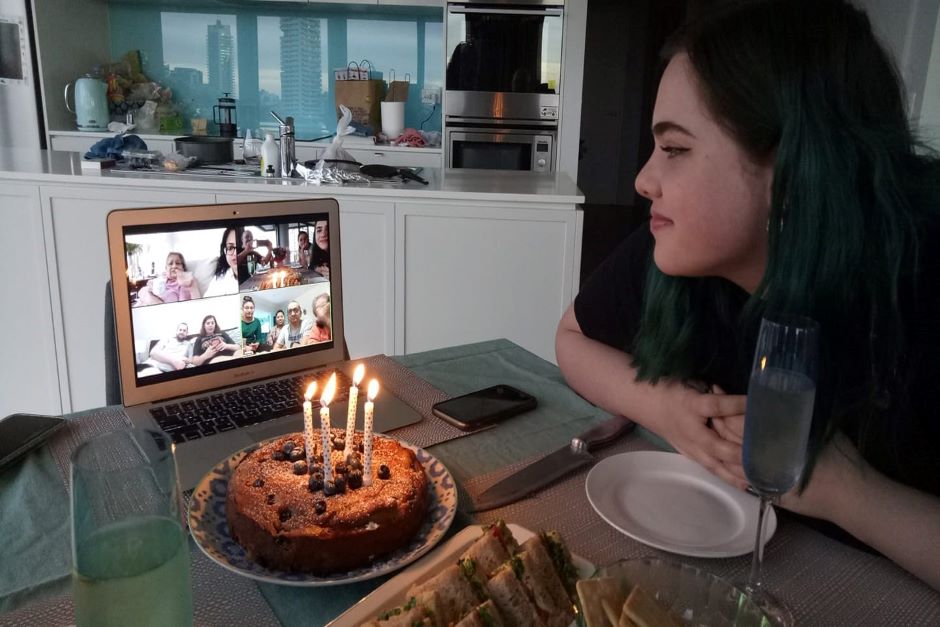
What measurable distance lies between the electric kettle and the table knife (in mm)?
4477

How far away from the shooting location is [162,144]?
4.49 m

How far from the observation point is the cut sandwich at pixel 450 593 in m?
0.64

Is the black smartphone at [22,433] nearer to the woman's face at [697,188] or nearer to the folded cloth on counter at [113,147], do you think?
the woman's face at [697,188]

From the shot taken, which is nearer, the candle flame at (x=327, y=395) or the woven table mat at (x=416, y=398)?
the candle flame at (x=327, y=395)

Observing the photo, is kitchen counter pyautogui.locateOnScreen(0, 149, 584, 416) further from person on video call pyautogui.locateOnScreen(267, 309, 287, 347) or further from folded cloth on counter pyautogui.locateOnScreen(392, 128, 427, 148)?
folded cloth on counter pyautogui.locateOnScreen(392, 128, 427, 148)

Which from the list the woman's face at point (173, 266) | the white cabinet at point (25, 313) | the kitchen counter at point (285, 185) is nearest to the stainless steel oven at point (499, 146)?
the kitchen counter at point (285, 185)

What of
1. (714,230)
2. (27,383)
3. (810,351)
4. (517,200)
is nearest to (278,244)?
(714,230)

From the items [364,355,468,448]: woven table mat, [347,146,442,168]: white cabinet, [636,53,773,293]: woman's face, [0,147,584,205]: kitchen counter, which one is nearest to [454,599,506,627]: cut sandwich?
[364,355,468,448]: woven table mat

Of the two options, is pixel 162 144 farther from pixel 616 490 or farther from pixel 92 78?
pixel 616 490

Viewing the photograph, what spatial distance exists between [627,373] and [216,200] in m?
1.96

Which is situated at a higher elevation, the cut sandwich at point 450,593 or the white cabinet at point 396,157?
the white cabinet at point 396,157

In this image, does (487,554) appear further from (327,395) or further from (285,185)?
(285,185)

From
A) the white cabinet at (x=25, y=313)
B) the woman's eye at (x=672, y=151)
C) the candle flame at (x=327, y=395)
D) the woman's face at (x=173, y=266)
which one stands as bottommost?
the white cabinet at (x=25, y=313)

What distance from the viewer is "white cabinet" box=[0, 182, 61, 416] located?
8.44 ft
